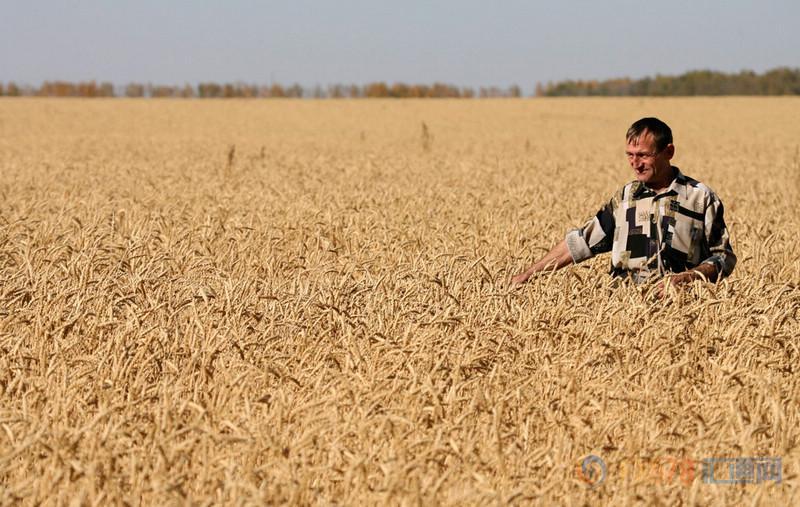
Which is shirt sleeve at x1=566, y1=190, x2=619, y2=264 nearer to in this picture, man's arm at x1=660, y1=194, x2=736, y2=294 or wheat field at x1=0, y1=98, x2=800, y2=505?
wheat field at x1=0, y1=98, x2=800, y2=505

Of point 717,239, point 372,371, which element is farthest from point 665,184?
point 372,371

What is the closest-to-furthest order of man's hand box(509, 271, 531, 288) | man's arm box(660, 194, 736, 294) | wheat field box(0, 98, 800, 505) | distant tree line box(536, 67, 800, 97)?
wheat field box(0, 98, 800, 505)
man's arm box(660, 194, 736, 294)
man's hand box(509, 271, 531, 288)
distant tree line box(536, 67, 800, 97)

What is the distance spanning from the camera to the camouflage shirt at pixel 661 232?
430 cm

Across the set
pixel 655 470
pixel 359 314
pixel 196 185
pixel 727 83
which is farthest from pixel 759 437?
pixel 727 83

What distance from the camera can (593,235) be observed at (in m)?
4.50

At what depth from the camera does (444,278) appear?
14.9 ft

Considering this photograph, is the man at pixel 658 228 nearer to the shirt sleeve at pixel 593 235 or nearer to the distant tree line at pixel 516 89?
the shirt sleeve at pixel 593 235

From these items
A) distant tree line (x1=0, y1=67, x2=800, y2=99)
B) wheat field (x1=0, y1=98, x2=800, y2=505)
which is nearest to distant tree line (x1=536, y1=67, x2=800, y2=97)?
distant tree line (x1=0, y1=67, x2=800, y2=99)

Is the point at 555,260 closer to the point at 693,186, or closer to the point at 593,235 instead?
the point at 593,235

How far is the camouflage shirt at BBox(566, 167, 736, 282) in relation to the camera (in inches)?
169

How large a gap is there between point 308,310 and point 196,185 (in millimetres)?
7352

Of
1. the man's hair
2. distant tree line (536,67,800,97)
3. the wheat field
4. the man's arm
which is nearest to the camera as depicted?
the wheat field

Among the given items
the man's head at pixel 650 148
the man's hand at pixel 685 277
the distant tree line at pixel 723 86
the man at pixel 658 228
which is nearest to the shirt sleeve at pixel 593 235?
the man at pixel 658 228

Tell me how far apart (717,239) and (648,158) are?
1.92 feet
